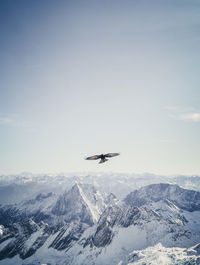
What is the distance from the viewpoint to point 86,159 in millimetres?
51219

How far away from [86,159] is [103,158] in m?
4.04

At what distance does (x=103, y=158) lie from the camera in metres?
51.9
